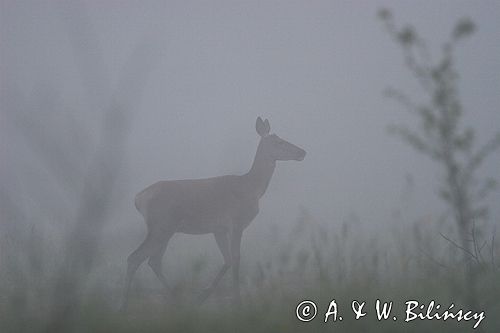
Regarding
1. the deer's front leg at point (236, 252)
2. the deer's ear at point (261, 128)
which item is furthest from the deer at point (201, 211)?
the deer's ear at point (261, 128)

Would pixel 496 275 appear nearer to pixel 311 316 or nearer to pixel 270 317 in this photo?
pixel 311 316

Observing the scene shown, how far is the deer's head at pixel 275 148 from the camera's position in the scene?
9.56m

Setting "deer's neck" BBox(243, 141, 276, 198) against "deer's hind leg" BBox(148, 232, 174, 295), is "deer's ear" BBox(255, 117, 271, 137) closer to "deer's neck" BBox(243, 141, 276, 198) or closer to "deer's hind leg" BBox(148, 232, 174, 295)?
"deer's neck" BBox(243, 141, 276, 198)

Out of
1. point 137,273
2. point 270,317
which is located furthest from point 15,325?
point 137,273

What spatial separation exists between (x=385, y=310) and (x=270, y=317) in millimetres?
1142

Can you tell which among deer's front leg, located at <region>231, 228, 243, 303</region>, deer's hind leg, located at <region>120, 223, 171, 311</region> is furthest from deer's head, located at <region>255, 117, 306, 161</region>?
deer's hind leg, located at <region>120, 223, 171, 311</region>

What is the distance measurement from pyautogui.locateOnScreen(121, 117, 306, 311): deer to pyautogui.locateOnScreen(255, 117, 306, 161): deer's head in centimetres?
2

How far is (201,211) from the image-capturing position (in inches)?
343

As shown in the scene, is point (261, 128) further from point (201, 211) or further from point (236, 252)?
point (236, 252)

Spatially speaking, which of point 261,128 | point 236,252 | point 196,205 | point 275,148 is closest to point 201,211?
point 196,205

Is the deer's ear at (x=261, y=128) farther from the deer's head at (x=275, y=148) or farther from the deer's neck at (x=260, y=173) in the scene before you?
the deer's neck at (x=260, y=173)

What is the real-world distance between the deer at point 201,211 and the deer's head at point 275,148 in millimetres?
18

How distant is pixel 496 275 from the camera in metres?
6.30

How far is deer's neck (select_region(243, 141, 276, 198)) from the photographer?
952 centimetres
